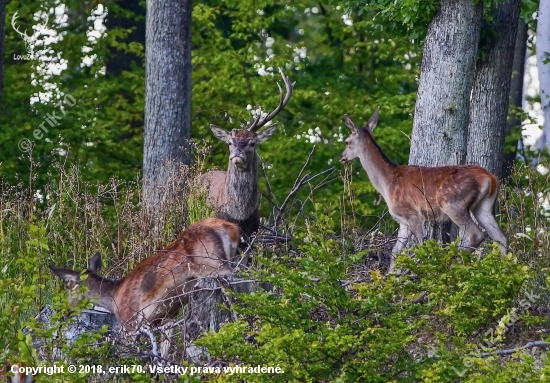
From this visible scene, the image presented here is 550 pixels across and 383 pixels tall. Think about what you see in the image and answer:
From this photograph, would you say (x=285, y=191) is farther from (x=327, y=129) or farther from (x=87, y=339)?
(x=87, y=339)

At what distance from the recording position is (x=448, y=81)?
10.8 meters

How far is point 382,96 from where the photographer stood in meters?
19.1

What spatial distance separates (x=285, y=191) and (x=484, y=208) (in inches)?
333

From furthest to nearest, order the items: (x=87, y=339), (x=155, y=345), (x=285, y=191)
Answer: (x=285, y=191) < (x=155, y=345) < (x=87, y=339)

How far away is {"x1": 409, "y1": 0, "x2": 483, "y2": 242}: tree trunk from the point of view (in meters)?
10.8

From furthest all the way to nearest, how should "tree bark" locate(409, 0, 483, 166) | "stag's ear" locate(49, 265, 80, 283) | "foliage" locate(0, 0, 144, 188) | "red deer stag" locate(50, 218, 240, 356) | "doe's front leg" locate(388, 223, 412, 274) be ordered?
"foliage" locate(0, 0, 144, 188) → "tree bark" locate(409, 0, 483, 166) → "doe's front leg" locate(388, 223, 412, 274) → "stag's ear" locate(49, 265, 80, 283) → "red deer stag" locate(50, 218, 240, 356)

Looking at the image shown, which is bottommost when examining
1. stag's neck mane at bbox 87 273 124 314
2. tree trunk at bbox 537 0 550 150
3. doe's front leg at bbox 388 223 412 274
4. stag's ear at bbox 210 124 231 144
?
stag's neck mane at bbox 87 273 124 314

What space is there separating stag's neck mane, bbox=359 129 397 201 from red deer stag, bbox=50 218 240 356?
289cm

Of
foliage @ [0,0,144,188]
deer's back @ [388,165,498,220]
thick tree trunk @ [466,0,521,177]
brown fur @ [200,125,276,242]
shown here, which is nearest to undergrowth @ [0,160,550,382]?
brown fur @ [200,125,276,242]

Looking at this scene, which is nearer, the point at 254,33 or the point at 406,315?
the point at 406,315

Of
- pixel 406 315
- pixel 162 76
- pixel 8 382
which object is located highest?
pixel 162 76

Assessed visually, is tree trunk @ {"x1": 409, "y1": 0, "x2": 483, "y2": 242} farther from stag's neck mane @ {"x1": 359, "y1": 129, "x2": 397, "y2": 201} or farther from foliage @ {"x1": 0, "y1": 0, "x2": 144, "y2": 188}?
foliage @ {"x1": 0, "y1": 0, "x2": 144, "y2": 188}

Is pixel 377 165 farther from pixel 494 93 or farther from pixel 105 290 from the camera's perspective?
pixel 105 290

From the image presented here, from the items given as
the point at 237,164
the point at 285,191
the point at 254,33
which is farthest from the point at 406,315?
the point at 254,33
